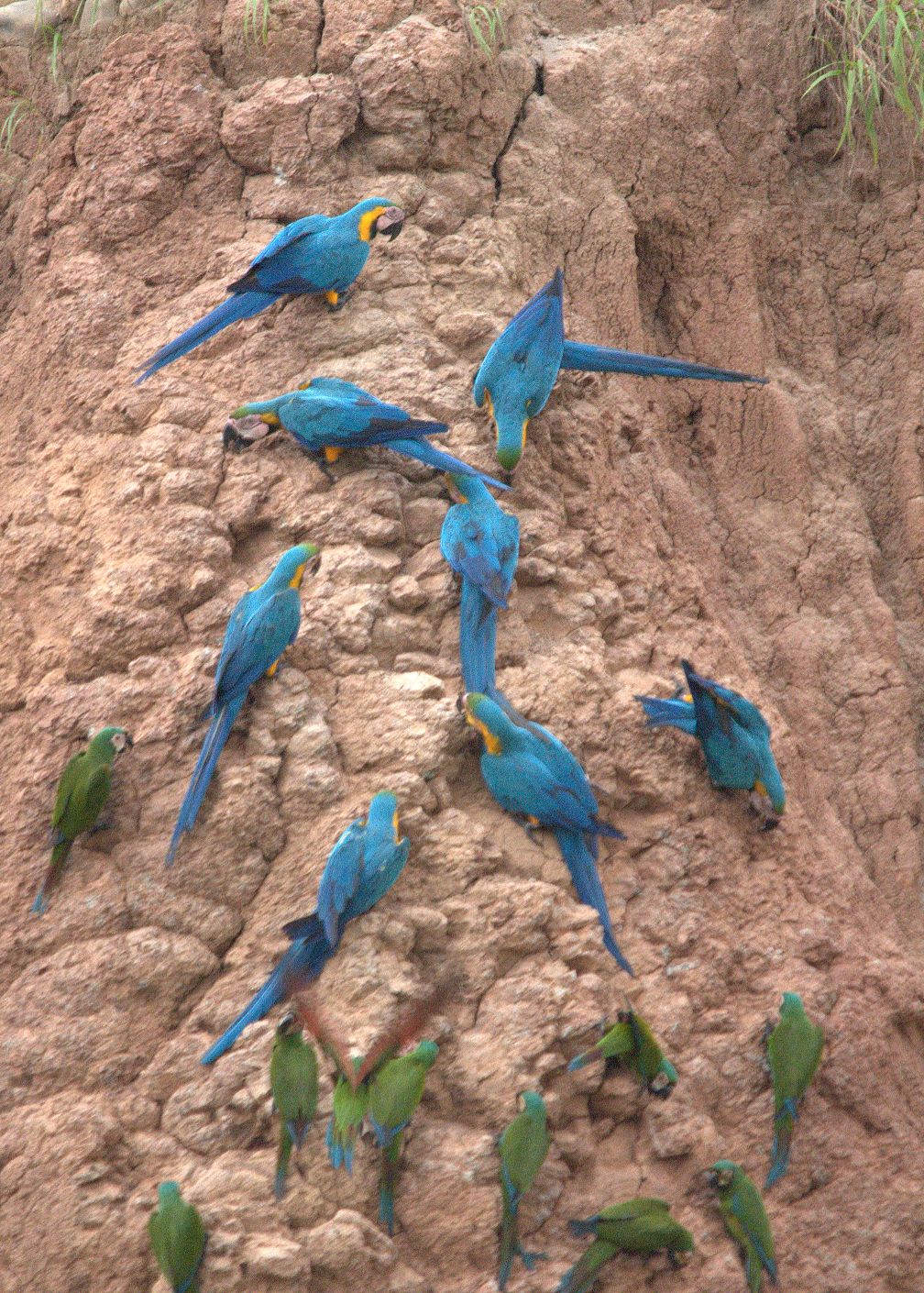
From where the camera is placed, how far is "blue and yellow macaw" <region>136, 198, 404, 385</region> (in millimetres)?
3295

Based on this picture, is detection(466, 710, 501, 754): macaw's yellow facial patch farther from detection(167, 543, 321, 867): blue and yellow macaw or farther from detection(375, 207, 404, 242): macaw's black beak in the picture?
detection(375, 207, 404, 242): macaw's black beak

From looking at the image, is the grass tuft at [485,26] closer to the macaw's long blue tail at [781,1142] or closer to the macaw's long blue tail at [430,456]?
the macaw's long blue tail at [430,456]

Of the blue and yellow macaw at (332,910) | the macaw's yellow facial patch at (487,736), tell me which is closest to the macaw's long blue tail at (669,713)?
the macaw's yellow facial patch at (487,736)

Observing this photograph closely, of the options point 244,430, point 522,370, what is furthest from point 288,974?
point 522,370

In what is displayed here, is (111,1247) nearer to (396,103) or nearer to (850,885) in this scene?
(850,885)

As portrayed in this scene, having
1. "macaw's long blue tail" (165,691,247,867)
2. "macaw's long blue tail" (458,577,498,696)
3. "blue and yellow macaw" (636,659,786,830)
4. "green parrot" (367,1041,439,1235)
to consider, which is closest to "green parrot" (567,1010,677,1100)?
"green parrot" (367,1041,439,1235)

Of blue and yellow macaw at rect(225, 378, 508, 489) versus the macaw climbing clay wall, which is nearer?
the macaw climbing clay wall

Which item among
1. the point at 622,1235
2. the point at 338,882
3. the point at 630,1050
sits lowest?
the point at 622,1235

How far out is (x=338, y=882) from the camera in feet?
8.47

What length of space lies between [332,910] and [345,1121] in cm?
40

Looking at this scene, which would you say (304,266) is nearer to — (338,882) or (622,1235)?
(338,882)

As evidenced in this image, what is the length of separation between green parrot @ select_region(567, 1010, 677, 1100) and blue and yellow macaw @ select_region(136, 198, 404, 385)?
200 cm

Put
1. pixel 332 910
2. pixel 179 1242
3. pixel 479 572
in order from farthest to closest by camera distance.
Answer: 1. pixel 479 572
2. pixel 332 910
3. pixel 179 1242

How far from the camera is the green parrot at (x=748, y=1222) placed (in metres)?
2.61
